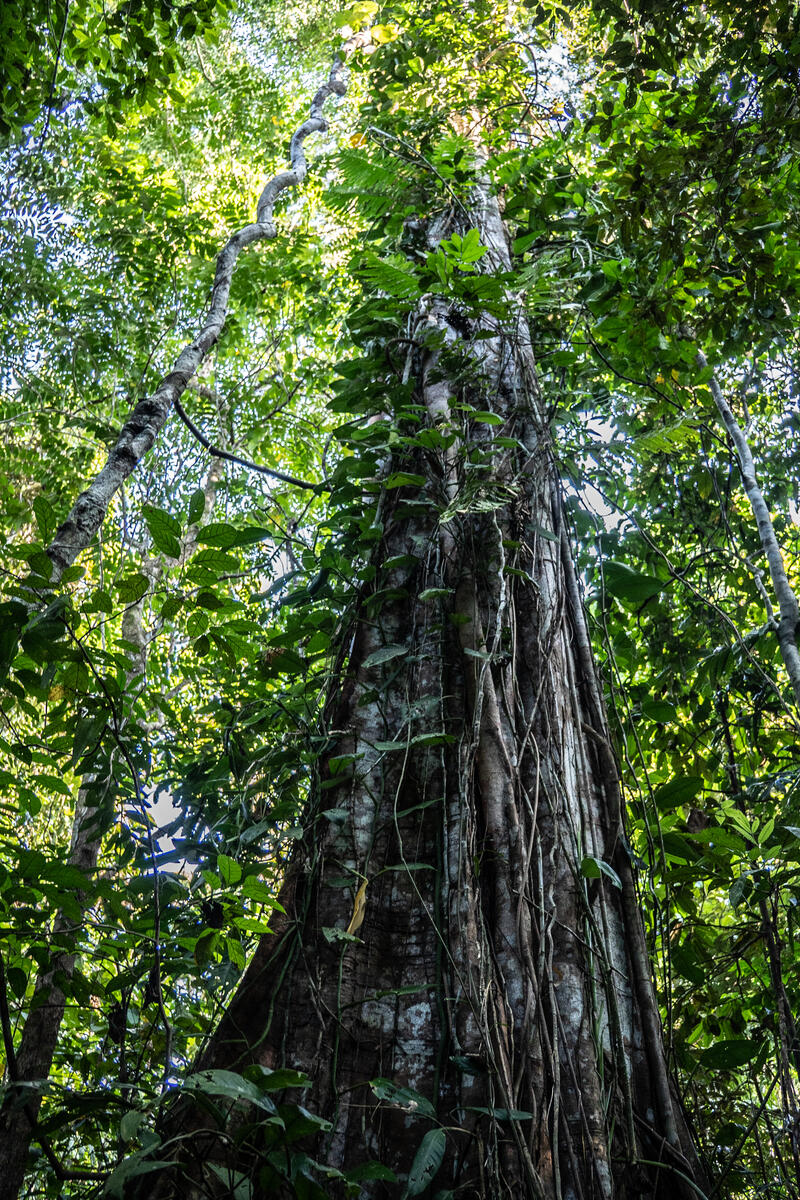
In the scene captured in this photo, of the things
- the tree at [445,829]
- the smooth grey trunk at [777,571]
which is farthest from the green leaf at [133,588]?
the smooth grey trunk at [777,571]

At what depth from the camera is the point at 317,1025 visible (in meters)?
1.48

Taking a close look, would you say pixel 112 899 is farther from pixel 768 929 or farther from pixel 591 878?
pixel 768 929

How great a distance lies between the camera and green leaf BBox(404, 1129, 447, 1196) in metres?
1.21

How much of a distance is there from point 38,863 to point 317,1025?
61 cm

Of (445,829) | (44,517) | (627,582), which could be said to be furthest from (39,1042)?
(627,582)

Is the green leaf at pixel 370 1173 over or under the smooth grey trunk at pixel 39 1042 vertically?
under

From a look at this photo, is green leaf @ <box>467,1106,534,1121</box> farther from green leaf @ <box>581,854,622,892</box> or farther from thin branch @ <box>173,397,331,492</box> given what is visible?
thin branch @ <box>173,397,331,492</box>

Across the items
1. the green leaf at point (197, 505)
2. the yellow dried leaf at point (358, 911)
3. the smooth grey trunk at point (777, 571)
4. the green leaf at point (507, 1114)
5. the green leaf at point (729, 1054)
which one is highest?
the smooth grey trunk at point (777, 571)

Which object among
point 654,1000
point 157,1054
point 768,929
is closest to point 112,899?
point 157,1054

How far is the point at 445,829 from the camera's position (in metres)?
1.68

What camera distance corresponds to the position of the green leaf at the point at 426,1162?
1206 mm

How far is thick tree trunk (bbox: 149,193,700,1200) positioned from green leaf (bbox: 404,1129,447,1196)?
39 mm

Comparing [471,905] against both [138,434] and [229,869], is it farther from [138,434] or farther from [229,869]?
[138,434]

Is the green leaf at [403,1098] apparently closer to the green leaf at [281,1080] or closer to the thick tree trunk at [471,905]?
the thick tree trunk at [471,905]
